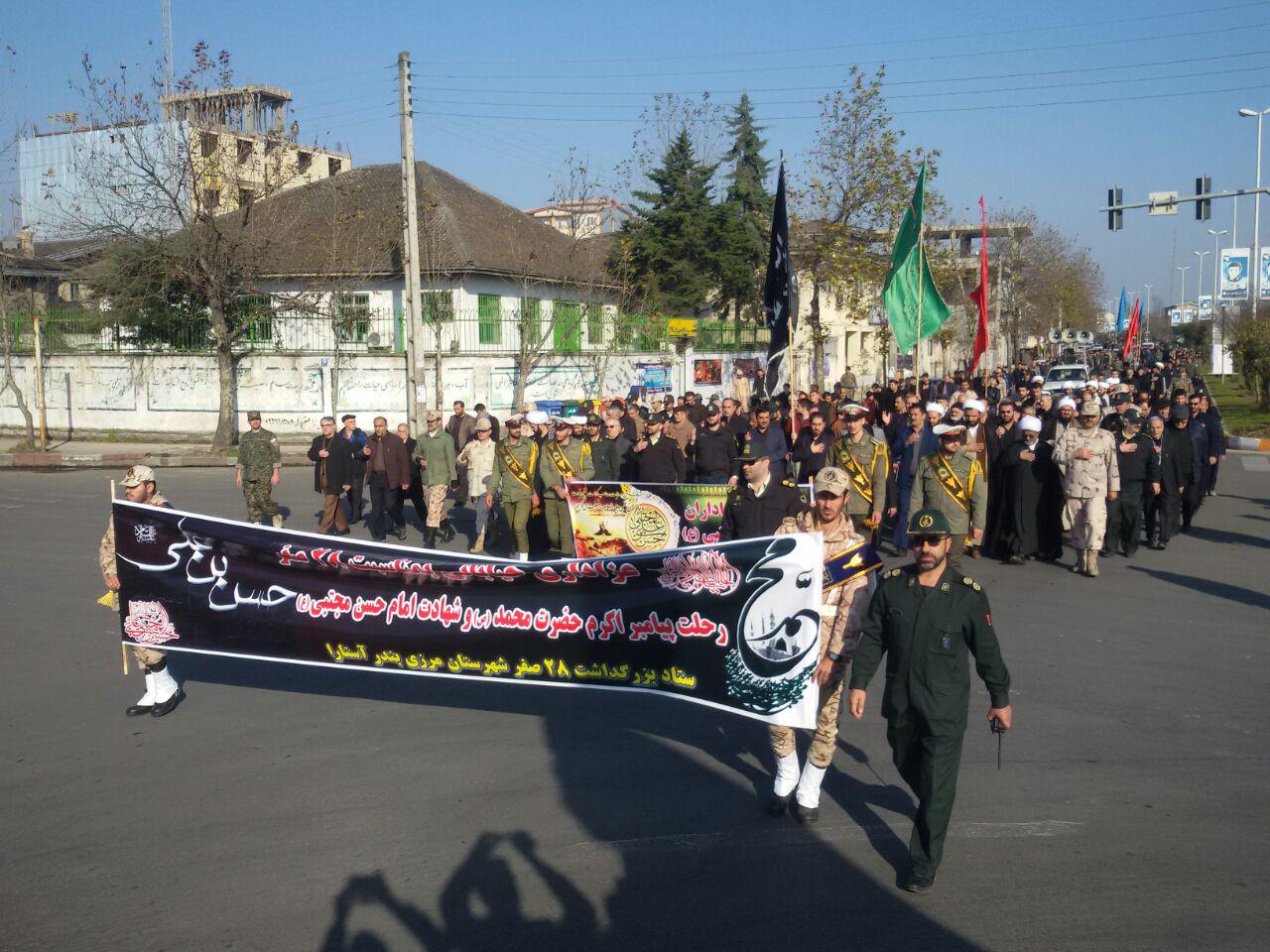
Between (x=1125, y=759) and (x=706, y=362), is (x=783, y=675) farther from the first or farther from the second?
(x=706, y=362)

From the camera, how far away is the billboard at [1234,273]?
136 ft

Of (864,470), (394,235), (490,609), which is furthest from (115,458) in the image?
(490,609)

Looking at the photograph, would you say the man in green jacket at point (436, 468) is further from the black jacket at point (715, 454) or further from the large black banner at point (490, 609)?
the large black banner at point (490, 609)

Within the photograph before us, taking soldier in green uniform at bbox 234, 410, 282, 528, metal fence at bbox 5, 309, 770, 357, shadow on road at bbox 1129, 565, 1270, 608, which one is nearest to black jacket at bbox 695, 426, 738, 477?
shadow on road at bbox 1129, 565, 1270, 608

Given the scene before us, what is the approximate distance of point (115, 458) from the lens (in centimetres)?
2683

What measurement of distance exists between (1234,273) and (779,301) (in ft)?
99.8

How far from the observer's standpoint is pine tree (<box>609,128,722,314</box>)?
146 feet

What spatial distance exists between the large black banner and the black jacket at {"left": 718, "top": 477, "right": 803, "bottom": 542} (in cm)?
127

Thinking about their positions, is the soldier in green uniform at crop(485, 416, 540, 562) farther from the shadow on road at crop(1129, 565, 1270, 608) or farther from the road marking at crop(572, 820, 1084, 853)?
the road marking at crop(572, 820, 1084, 853)

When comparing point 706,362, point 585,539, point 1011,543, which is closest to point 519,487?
point 585,539

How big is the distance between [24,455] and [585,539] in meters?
20.6

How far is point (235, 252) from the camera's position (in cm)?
2958

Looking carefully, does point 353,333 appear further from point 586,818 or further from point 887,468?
point 586,818

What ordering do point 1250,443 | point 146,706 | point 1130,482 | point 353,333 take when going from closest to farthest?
point 146,706
point 1130,482
point 1250,443
point 353,333
